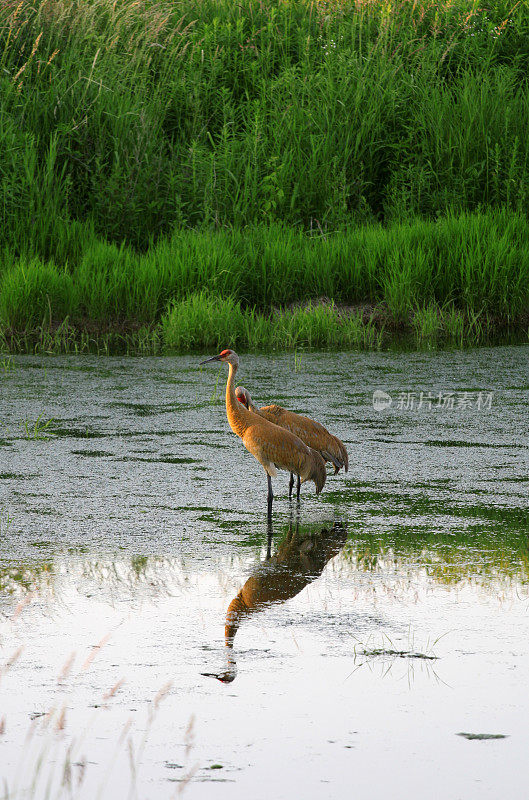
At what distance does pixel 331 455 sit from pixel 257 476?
544 mm

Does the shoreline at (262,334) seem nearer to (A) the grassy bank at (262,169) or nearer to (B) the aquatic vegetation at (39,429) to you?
(A) the grassy bank at (262,169)

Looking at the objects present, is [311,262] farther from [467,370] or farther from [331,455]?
Result: [331,455]

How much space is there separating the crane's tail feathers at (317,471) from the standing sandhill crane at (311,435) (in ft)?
0.99

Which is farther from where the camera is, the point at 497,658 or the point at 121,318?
the point at 121,318

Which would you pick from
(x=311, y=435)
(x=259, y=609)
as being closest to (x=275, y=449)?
(x=311, y=435)

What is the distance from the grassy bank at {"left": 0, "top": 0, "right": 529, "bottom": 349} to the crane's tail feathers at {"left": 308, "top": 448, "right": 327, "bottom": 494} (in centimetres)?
479

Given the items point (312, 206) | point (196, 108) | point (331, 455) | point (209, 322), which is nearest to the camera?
point (331, 455)

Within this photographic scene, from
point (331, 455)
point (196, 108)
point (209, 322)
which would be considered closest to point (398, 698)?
point (331, 455)

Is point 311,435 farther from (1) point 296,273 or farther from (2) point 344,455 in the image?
(1) point 296,273

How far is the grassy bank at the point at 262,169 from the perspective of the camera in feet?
36.0

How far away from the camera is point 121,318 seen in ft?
36.3

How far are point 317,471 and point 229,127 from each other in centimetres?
872

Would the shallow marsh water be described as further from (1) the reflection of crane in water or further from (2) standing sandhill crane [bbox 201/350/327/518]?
(2) standing sandhill crane [bbox 201/350/327/518]

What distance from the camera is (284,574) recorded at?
185 inches
